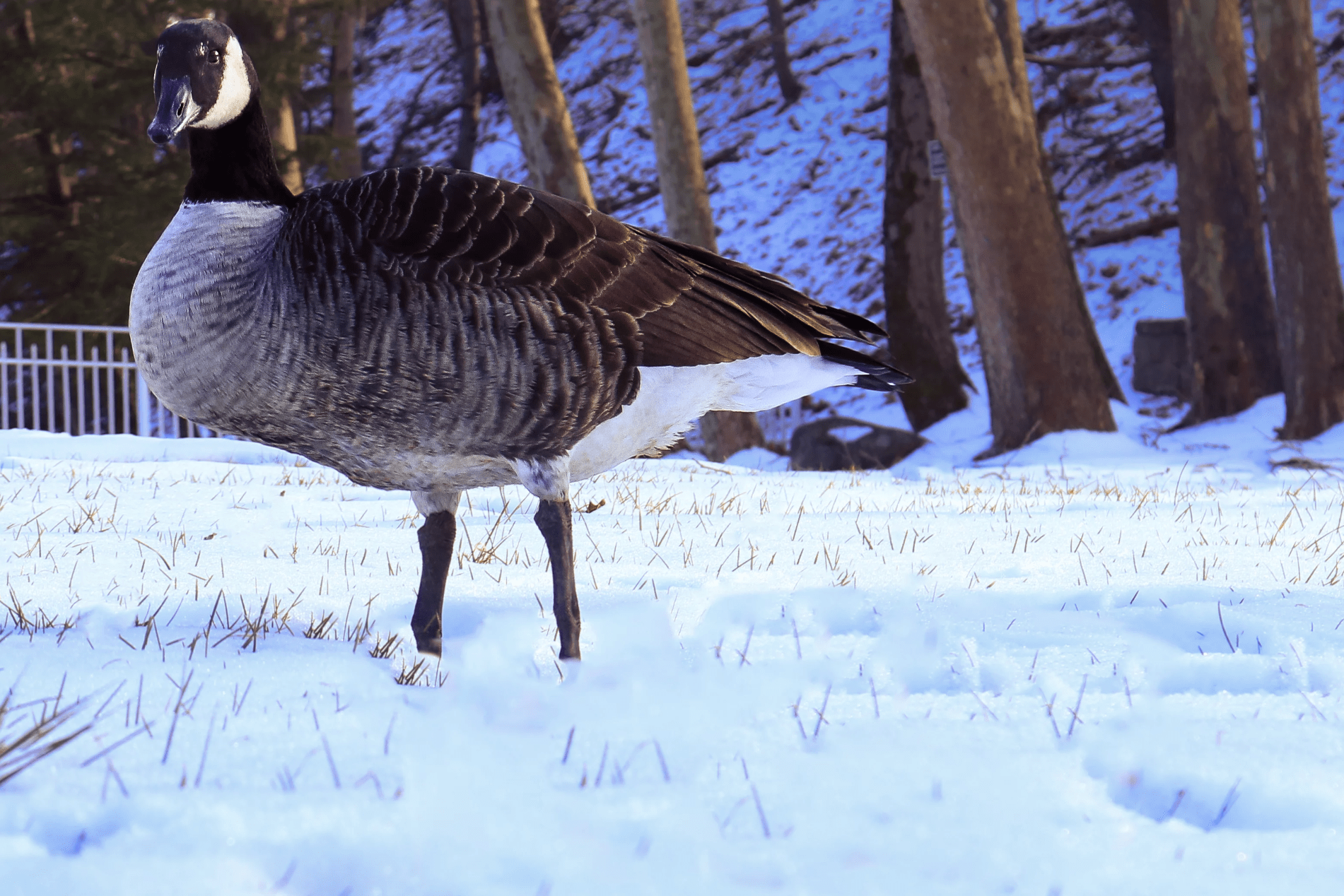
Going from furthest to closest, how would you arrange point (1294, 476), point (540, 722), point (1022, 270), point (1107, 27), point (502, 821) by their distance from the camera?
point (1107, 27), point (1022, 270), point (1294, 476), point (540, 722), point (502, 821)

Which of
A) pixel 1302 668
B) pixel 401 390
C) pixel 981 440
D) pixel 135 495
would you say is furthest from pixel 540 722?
pixel 981 440

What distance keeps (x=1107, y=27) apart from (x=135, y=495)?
794 inches

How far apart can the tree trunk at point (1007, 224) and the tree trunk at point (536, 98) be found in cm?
393

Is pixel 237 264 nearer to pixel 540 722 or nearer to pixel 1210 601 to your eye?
pixel 540 722

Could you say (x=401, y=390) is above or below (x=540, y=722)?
above

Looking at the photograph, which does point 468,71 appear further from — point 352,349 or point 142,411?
point 352,349

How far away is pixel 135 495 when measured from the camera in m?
6.85

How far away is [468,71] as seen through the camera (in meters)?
26.5

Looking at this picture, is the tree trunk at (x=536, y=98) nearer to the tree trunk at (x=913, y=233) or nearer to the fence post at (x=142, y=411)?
the tree trunk at (x=913, y=233)

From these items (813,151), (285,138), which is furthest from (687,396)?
(813,151)

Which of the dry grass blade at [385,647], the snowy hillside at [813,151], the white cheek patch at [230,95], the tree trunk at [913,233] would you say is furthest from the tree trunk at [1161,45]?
the dry grass blade at [385,647]

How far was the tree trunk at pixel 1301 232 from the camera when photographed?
1077 cm

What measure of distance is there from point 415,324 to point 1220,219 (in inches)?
432

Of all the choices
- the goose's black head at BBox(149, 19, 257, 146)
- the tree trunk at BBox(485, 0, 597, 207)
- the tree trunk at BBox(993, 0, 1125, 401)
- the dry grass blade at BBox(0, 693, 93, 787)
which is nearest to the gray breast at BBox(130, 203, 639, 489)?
the goose's black head at BBox(149, 19, 257, 146)
